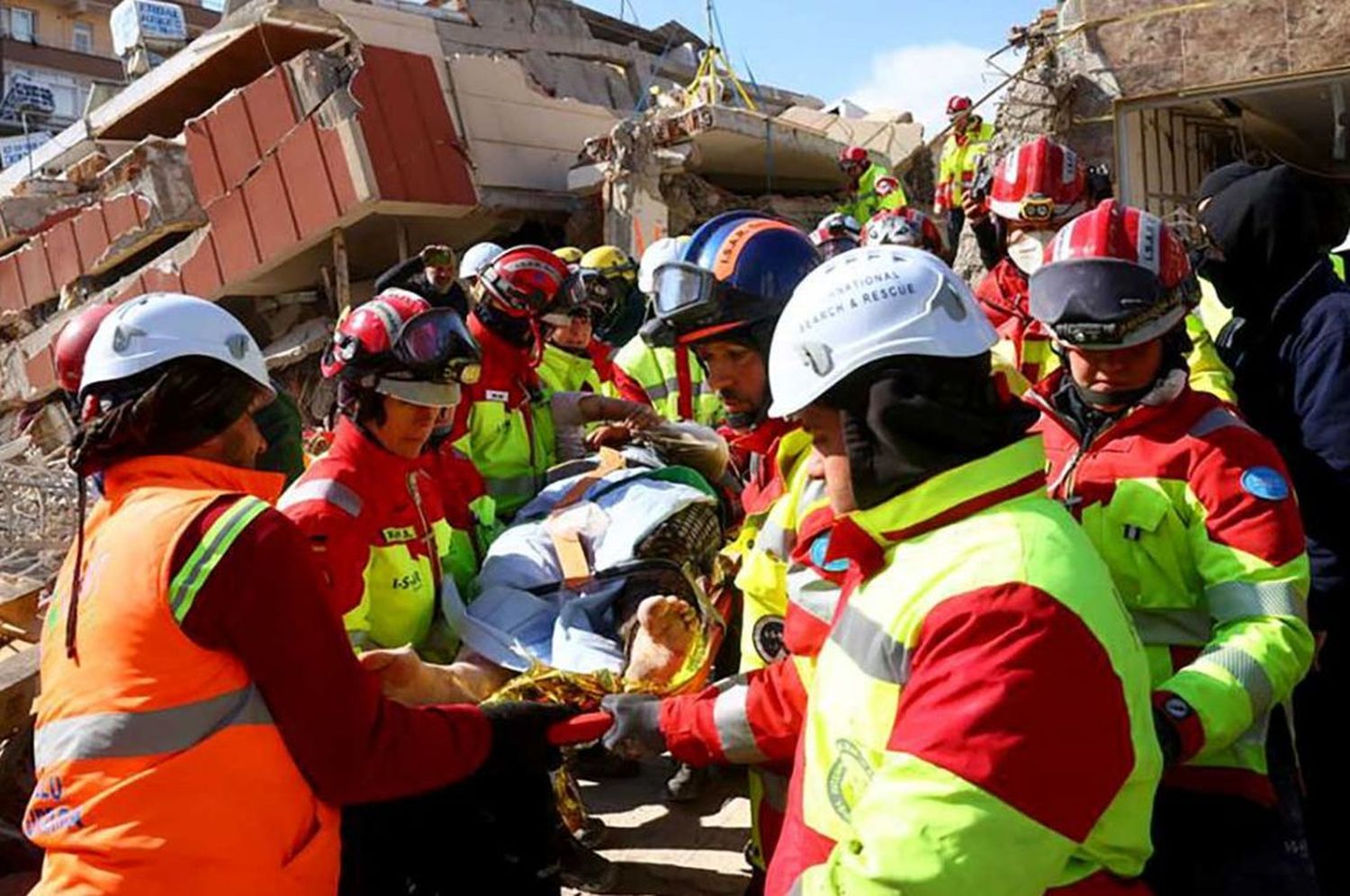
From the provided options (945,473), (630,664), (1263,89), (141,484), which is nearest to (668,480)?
(630,664)

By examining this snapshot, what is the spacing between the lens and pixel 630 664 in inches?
126

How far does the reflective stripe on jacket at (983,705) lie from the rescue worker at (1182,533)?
1.96ft

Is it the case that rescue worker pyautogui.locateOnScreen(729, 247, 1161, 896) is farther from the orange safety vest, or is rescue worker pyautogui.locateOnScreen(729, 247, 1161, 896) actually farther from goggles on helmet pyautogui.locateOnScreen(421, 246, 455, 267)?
goggles on helmet pyautogui.locateOnScreen(421, 246, 455, 267)

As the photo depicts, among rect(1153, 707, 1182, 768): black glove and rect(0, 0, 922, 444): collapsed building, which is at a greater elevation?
rect(0, 0, 922, 444): collapsed building

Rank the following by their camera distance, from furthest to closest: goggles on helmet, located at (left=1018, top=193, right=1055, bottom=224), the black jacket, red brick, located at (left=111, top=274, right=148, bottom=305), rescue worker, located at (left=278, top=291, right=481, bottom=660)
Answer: red brick, located at (left=111, top=274, right=148, bottom=305), the black jacket, goggles on helmet, located at (left=1018, top=193, right=1055, bottom=224), rescue worker, located at (left=278, top=291, right=481, bottom=660)

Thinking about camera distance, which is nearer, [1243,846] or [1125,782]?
[1125,782]

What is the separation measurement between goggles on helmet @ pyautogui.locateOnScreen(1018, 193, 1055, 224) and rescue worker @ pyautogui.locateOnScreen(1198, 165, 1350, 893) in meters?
0.85

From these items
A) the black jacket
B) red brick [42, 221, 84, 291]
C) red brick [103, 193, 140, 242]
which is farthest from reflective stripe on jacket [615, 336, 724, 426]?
red brick [42, 221, 84, 291]

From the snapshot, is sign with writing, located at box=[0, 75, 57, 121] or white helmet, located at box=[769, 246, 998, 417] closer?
white helmet, located at box=[769, 246, 998, 417]

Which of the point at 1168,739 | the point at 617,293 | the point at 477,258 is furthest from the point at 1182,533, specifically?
the point at 477,258

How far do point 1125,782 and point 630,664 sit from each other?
1859 millimetres

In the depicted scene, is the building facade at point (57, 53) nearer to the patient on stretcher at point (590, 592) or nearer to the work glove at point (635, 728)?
the patient on stretcher at point (590, 592)

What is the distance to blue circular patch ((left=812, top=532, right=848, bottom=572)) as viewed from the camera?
1.99m

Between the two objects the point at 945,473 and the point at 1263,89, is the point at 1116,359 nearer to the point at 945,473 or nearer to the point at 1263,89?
the point at 945,473
